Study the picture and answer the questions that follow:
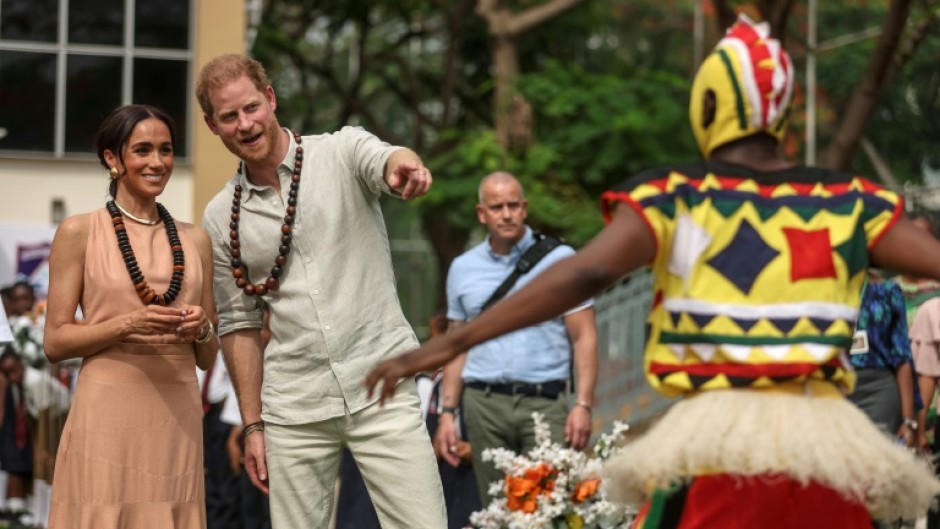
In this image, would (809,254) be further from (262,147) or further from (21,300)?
(21,300)

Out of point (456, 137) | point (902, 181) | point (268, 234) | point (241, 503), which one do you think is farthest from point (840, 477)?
point (902, 181)

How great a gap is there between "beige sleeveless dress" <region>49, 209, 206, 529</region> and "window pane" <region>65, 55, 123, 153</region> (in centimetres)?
1842

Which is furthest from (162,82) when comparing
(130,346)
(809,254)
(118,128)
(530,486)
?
(809,254)

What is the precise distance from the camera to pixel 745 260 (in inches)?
185

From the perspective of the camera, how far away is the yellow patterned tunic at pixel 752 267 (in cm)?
466

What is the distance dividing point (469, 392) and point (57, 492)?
3895mm

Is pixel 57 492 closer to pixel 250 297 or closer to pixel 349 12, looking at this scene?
pixel 250 297

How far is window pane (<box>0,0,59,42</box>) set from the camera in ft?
81.8

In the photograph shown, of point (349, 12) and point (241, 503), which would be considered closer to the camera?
point (241, 503)

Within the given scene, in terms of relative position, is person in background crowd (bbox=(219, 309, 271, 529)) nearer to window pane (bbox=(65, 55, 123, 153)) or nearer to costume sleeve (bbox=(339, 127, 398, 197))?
costume sleeve (bbox=(339, 127, 398, 197))

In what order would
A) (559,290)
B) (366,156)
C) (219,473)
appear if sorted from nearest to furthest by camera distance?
(559,290), (366,156), (219,473)

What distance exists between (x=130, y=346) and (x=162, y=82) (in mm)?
18645

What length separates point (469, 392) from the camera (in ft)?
33.9

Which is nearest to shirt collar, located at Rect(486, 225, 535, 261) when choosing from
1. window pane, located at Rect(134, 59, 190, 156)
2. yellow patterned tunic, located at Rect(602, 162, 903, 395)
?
yellow patterned tunic, located at Rect(602, 162, 903, 395)
